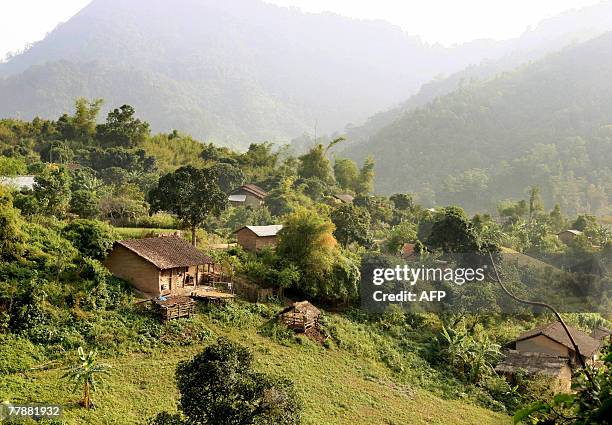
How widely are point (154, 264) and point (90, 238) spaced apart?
3034mm

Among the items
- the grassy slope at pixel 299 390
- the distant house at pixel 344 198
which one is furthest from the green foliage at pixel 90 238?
the distant house at pixel 344 198

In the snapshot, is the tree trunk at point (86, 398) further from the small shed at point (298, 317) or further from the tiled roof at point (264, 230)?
the tiled roof at point (264, 230)

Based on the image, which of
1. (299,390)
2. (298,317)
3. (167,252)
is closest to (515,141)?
(298,317)

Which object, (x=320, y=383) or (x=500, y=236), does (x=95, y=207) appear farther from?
(x=500, y=236)

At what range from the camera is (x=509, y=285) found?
3447 centimetres

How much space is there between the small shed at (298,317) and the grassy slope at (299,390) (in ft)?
2.99

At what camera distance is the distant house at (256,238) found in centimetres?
3083

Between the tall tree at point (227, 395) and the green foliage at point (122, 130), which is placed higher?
the green foliage at point (122, 130)

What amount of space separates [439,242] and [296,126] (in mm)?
147257

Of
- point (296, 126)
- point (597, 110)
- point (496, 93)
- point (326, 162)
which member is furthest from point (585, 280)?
point (296, 126)

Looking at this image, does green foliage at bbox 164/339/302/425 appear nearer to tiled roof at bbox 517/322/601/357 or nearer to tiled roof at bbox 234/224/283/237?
tiled roof at bbox 234/224/283/237

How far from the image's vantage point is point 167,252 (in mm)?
23812

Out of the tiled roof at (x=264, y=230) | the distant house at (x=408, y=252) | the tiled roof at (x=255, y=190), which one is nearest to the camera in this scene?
the tiled roof at (x=264, y=230)

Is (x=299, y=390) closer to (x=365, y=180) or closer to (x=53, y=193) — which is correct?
(x=53, y=193)
